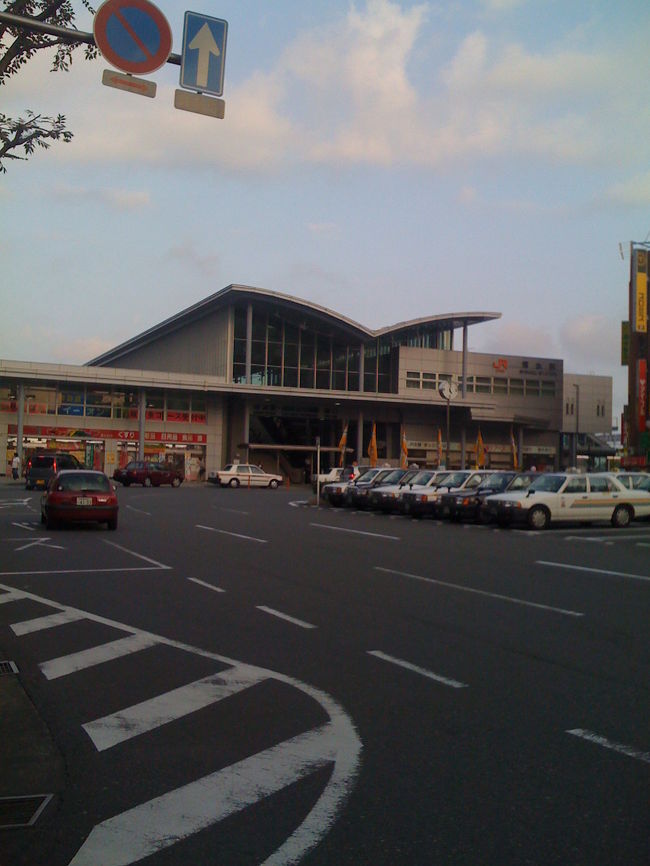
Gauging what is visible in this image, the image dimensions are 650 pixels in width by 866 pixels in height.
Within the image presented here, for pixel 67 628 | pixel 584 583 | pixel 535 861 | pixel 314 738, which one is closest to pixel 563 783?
pixel 535 861

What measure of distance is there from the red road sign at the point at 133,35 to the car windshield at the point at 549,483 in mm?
19155

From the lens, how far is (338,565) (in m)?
15.6

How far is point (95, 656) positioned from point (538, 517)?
18.4 meters

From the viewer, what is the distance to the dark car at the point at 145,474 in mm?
52594

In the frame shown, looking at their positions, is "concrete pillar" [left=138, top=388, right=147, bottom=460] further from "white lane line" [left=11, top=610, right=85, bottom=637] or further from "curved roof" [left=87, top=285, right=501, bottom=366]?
"white lane line" [left=11, top=610, right=85, bottom=637]

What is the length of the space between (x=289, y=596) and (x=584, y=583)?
16.1 ft

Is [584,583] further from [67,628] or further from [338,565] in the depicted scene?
[67,628]

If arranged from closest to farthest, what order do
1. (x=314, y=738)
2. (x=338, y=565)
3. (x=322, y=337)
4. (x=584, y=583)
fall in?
1. (x=314, y=738)
2. (x=584, y=583)
3. (x=338, y=565)
4. (x=322, y=337)

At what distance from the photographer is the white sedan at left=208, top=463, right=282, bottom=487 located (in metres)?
56.4

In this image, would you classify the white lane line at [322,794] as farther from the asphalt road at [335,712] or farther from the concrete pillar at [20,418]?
the concrete pillar at [20,418]

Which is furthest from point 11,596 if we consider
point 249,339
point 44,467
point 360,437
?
point 360,437

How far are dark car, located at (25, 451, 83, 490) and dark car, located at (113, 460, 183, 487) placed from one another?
7.41 metres

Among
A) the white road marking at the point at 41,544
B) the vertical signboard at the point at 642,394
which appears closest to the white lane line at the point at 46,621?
the white road marking at the point at 41,544

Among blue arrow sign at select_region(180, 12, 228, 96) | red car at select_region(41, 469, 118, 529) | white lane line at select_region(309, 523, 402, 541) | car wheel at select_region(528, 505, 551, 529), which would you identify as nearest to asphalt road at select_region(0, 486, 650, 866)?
blue arrow sign at select_region(180, 12, 228, 96)
